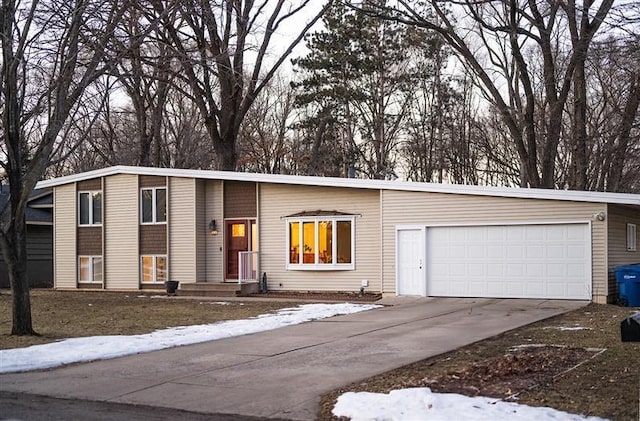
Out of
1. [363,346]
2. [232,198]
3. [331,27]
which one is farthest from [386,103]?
[363,346]

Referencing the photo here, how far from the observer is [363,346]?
39.0 feet

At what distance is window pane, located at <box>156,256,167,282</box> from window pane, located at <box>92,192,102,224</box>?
3.03 metres

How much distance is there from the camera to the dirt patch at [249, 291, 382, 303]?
20922mm

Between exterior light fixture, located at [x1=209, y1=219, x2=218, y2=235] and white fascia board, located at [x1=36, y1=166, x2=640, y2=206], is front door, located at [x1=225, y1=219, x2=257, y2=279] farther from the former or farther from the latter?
white fascia board, located at [x1=36, y1=166, x2=640, y2=206]

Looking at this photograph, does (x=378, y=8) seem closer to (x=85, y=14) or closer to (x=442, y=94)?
(x=442, y=94)

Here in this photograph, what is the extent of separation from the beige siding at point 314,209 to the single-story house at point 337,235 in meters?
0.03

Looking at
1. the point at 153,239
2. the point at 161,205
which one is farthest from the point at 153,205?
the point at 153,239

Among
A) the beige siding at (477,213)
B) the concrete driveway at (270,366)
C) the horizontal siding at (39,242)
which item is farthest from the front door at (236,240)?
the horizontal siding at (39,242)

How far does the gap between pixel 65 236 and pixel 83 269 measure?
1.42 metres

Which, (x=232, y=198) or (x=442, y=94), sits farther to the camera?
(x=442, y=94)

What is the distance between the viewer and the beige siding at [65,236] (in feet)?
88.4

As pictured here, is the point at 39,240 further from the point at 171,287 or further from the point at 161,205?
the point at 171,287

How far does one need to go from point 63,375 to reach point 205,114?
21297 millimetres

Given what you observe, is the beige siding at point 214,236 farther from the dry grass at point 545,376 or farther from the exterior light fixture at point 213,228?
the dry grass at point 545,376
